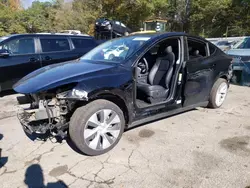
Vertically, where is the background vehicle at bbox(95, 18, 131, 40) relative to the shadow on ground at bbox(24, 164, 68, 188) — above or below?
above

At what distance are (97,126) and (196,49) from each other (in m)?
2.47

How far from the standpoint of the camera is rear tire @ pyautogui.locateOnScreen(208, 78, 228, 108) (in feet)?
14.9

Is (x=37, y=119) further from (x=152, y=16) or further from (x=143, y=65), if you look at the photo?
(x=152, y=16)

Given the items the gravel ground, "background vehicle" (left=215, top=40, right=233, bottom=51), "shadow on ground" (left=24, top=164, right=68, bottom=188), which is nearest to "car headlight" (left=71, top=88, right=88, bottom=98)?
the gravel ground

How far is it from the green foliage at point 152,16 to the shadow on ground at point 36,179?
22920 millimetres

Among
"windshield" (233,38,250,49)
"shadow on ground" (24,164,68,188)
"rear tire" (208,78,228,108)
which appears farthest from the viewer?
"windshield" (233,38,250,49)

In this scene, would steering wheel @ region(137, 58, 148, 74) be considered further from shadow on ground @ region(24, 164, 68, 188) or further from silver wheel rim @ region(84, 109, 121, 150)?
shadow on ground @ region(24, 164, 68, 188)

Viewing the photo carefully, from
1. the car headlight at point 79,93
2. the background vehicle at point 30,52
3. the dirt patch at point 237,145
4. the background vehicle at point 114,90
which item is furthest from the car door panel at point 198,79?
the background vehicle at point 30,52

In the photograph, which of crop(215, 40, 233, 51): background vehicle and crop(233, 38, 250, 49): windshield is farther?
crop(215, 40, 233, 51): background vehicle

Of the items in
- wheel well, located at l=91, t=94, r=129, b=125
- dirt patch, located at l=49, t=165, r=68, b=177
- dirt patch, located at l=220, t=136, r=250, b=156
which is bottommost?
dirt patch, located at l=49, t=165, r=68, b=177

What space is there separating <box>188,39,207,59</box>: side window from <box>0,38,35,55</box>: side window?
13.3 feet

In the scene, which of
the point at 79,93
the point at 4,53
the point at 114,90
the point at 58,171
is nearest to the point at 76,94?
the point at 79,93

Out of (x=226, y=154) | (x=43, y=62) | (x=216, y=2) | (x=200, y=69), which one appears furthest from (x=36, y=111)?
(x=216, y=2)

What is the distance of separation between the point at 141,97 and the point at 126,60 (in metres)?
0.84
